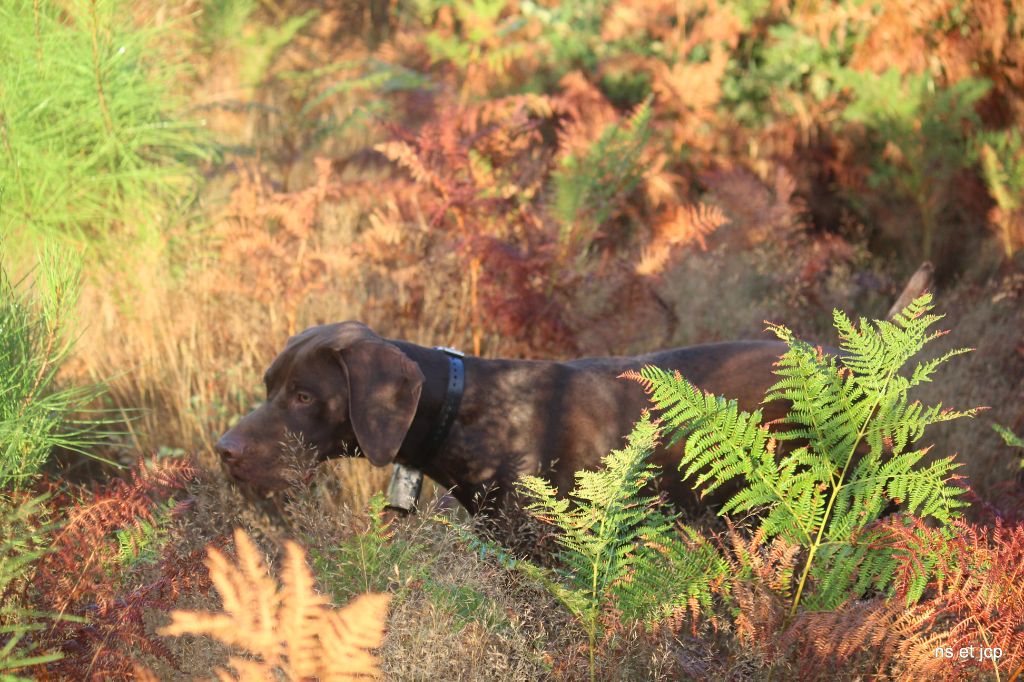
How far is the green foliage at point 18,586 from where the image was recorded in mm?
2047

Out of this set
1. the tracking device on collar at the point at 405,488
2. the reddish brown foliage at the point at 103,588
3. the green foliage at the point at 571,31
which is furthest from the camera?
the green foliage at the point at 571,31

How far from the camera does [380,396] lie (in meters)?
3.19

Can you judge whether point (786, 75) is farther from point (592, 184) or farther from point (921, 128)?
point (592, 184)

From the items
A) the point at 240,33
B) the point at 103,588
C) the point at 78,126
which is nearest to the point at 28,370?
the point at 103,588

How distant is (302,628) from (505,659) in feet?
2.37

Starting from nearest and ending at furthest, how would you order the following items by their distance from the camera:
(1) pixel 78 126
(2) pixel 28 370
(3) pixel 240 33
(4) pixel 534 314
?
(2) pixel 28 370 → (4) pixel 534 314 → (1) pixel 78 126 → (3) pixel 240 33

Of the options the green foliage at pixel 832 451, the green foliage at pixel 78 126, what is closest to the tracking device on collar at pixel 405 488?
the green foliage at pixel 832 451

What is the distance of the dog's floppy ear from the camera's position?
317cm

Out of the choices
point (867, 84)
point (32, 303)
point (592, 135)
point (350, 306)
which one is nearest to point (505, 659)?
point (32, 303)

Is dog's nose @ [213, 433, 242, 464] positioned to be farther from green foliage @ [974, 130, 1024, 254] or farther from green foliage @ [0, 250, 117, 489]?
green foliage @ [974, 130, 1024, 254]

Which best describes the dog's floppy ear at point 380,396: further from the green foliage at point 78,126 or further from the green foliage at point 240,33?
the green foliage at point 240,33

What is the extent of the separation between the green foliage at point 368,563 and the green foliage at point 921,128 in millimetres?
4871

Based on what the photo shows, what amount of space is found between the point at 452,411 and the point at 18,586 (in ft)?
4.55

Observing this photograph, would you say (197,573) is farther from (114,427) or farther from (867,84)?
(867,84)
